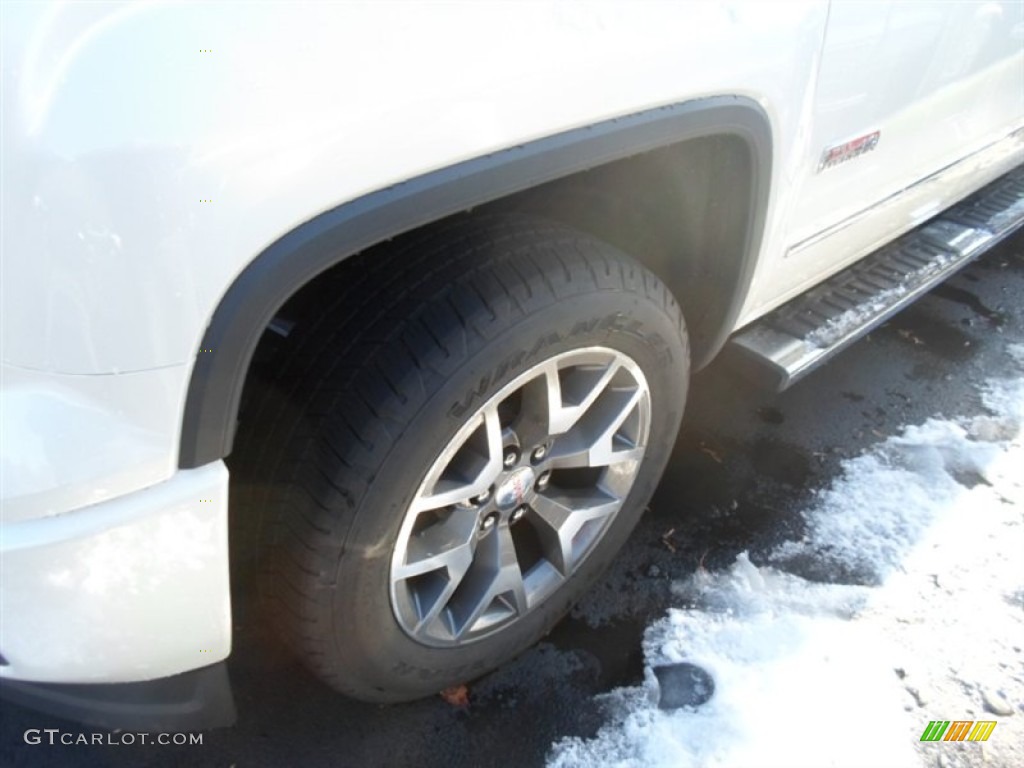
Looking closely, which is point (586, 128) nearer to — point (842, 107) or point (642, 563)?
point (842, 107)

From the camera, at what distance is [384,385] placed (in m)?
1.49

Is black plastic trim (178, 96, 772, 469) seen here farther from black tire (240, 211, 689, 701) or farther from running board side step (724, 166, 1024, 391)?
running board side step (724, 166, 1024, 391)

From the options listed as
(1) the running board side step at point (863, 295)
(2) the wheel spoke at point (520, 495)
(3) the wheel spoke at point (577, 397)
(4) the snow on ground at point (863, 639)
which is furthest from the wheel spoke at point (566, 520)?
(1) the running board side step at point (863, 295)

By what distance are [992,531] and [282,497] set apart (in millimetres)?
2223

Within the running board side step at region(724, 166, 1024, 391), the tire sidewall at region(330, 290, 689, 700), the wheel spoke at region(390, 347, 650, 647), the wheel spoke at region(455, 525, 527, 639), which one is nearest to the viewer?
the tire sidewall at region(330, 290, 689, 700)

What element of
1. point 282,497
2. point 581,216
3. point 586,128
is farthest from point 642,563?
point 586,128

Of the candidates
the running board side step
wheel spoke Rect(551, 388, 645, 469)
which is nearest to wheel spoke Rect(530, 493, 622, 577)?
wheel spoke Rect(551, 388, 645, 469)

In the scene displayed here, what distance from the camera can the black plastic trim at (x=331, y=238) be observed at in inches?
46.8

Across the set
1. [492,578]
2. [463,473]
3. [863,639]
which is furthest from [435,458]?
[863,639]

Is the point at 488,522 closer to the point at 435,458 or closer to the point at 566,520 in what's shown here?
the point at 566,520

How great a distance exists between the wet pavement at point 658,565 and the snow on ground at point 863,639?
66 mm

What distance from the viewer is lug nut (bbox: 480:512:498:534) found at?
6.14 feet

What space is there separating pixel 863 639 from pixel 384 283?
1.62m

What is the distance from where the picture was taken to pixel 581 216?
2041mm
